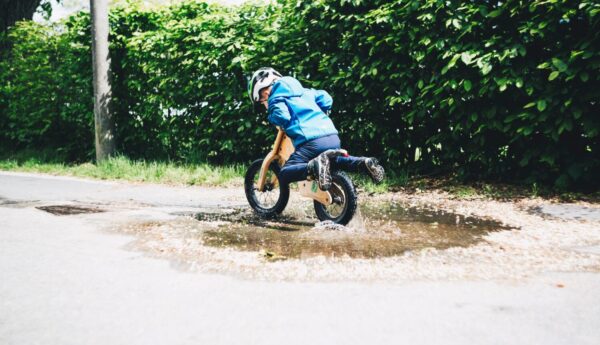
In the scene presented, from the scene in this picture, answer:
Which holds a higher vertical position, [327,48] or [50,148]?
[327,48]

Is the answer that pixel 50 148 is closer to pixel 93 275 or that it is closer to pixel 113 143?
pixel 113 143

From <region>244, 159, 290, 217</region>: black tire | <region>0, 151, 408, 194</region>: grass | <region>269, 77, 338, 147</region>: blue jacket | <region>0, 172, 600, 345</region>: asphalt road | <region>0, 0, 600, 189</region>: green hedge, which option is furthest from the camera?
<region>0, 151, 408, 194</region>: grass

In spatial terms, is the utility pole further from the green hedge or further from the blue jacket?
the blue jacket

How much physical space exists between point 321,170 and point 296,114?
77 centimetres

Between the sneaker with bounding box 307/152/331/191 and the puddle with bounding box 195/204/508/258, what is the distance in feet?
1.49

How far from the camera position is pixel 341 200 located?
498 centimetres

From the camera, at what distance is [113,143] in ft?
33.2

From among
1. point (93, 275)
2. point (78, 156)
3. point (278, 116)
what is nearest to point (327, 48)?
point (278, 116)

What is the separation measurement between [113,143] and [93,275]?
7.13 meters

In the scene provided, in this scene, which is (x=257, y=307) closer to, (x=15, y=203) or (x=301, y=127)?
(x=301, y=127)

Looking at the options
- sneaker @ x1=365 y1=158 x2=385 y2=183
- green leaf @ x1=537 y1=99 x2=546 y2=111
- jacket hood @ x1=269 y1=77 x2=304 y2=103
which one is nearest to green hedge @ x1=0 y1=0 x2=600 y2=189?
green leaf @ x1=537 y1=99 x2=546 y2=111

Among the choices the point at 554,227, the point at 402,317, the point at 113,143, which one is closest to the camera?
the point at 402,317

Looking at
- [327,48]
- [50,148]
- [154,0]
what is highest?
[154,0]

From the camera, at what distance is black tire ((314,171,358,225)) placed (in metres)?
4.78
